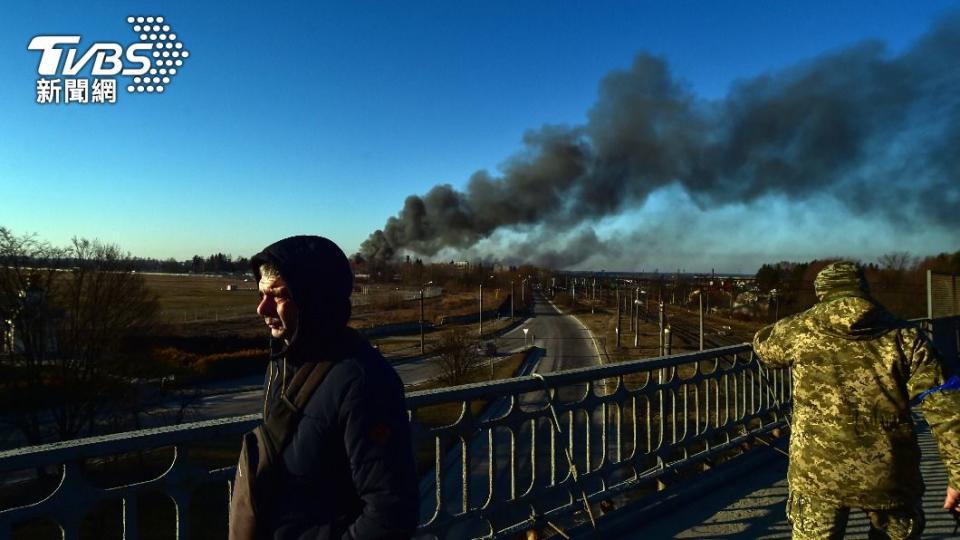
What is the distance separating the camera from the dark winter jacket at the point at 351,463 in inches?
56.0

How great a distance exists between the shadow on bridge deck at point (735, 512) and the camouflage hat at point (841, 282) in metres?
1.92

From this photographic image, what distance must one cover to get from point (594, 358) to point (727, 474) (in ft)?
144

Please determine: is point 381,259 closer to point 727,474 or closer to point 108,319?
point 108,319

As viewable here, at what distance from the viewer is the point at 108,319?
23.0 m

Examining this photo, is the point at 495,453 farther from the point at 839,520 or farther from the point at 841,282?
the point at 841,282

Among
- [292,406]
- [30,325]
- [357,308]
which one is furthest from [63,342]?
[357,308]

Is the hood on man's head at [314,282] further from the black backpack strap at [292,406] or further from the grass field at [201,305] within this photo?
the grass field at [201,305]

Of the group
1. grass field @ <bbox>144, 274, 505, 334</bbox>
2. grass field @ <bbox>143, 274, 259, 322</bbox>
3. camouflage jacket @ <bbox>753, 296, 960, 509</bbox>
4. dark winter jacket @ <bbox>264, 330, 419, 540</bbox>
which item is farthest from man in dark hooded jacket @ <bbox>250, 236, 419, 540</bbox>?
grass field @ <bbox>144, 274, 505, 334</bbox>

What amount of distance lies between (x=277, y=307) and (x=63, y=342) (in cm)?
2482

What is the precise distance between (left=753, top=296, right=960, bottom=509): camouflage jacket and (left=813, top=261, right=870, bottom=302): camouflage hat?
0.16 ft

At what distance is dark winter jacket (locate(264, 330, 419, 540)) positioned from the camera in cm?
142

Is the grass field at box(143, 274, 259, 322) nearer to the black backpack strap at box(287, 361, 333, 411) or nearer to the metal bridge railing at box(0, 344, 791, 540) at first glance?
the metal bridge railing at box(0, 344, 791, 540)

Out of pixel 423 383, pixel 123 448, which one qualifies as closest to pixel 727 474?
pixel 123 448

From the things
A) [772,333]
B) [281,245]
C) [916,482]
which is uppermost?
[281,245]
